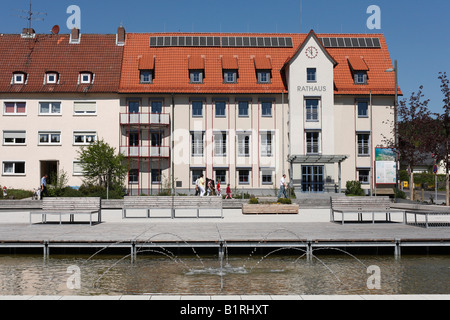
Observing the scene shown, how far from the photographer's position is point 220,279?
10.2m

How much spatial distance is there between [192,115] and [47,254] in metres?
37.0

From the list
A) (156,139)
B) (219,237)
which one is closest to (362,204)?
(219,237)

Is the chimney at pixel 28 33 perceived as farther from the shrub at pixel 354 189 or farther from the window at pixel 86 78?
the shrub at pixel 354 189

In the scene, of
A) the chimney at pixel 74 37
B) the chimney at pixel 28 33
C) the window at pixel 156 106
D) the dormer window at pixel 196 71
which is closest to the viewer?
the window at pixel 156 106

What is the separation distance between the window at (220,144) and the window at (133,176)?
7663 millimetres

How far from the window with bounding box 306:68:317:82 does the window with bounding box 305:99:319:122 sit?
6.49 ft

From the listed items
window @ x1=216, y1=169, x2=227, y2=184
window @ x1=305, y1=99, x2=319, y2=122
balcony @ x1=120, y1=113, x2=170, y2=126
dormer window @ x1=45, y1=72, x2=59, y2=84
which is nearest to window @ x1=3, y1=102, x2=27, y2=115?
dormer window @ x1=45, y1=72, x2=59, y2=84

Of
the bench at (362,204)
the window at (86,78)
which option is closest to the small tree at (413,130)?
the bench at (362,204)

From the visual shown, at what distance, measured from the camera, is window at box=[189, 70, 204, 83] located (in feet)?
165

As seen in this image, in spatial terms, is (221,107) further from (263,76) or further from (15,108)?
(15,108)

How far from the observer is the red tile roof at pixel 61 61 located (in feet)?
161

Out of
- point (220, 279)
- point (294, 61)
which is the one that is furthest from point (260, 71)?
point (220, 279)
